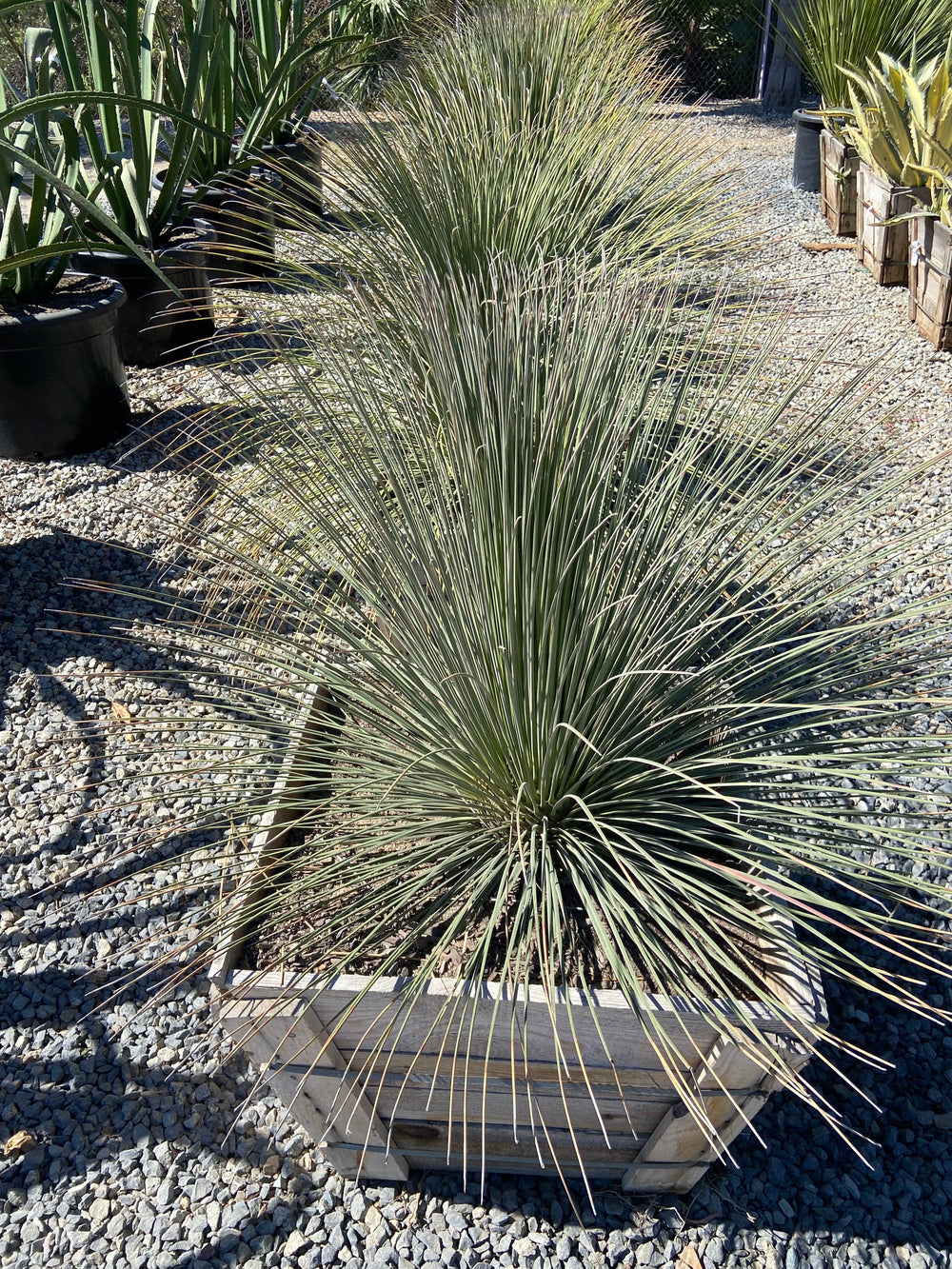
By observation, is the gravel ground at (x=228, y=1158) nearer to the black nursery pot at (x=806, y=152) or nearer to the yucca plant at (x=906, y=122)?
the yucca plant at (x=906, y=122)

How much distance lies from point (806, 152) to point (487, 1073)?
5334 mm

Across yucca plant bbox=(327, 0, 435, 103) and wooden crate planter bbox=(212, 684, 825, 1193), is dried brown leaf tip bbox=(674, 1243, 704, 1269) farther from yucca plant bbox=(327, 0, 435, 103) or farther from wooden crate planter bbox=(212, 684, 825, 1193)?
yucca plant bbox=(327, 0, 435, 103)

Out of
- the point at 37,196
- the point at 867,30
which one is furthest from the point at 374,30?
the point at 37,196

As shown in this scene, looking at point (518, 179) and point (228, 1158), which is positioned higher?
point (518, 179)

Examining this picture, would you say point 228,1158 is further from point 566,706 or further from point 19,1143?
point 566,706

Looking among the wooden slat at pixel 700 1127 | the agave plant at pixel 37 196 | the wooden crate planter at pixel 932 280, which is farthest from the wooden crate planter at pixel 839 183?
the wooden slat at pixel 700 1127

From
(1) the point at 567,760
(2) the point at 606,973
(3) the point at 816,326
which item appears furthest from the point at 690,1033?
(3) the point at 816,326

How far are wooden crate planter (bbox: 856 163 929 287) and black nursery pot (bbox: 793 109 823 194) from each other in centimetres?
114

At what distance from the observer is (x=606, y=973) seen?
105 centimetres

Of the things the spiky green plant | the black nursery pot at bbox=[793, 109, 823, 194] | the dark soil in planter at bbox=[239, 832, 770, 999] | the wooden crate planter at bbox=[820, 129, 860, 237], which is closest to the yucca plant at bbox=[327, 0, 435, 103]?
the black nursery pot at bbox=[793, 109, 823, 194]

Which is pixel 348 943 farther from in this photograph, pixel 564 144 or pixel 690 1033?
pixel 564 144

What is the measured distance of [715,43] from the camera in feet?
28.1

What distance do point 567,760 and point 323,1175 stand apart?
738mm

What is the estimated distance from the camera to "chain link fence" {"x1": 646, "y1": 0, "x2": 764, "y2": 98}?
8367mm
